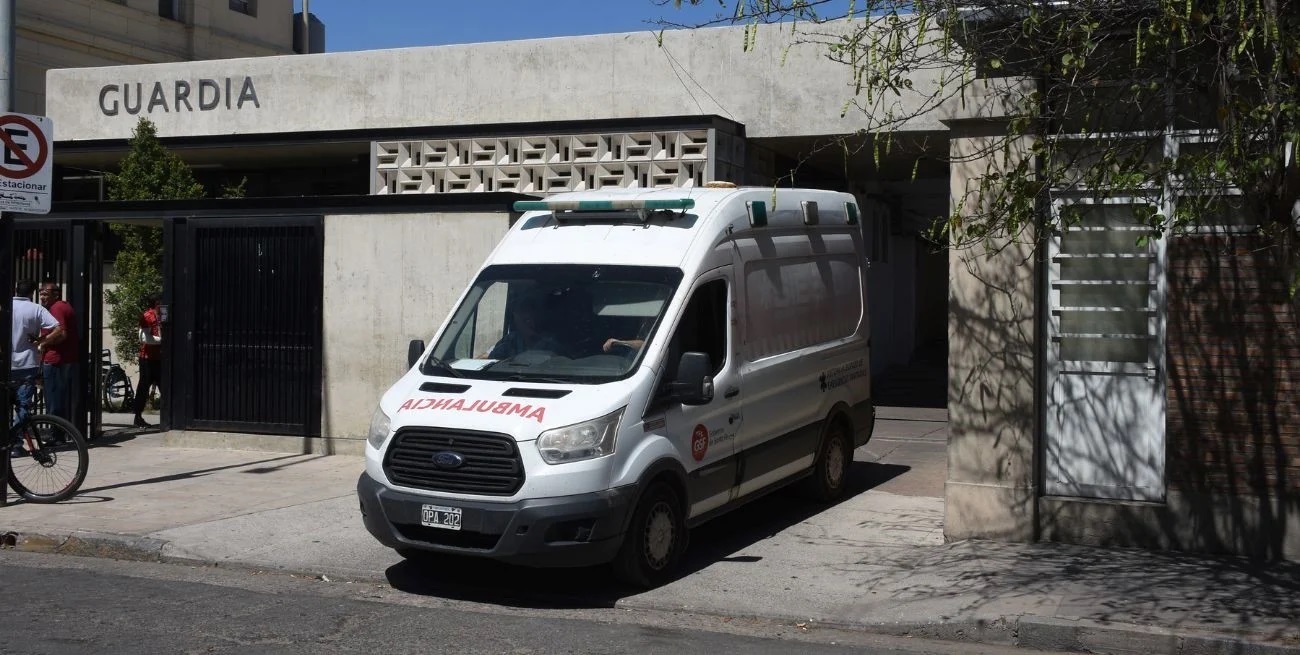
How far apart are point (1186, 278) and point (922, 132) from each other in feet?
22.4

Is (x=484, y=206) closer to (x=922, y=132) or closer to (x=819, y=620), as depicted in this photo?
(x=922, y=132)

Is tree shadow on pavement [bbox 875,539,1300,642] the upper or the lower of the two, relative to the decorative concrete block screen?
lower

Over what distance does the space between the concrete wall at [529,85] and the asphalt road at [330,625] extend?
906 cm

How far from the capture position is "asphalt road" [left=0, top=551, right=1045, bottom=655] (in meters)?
6.91

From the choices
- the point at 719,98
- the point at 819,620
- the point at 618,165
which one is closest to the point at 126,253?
the point at 618,165

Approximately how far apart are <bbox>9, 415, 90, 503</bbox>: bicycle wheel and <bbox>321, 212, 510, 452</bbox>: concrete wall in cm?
303

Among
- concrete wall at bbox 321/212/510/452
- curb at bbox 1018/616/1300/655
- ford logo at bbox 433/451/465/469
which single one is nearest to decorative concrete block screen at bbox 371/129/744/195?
concrete wall at bbox 321/212/510/452

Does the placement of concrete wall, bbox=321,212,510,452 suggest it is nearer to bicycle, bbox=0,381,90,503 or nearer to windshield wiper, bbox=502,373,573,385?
Result: bicycle, bbox=0,381,90,503

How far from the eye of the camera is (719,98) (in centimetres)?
1631

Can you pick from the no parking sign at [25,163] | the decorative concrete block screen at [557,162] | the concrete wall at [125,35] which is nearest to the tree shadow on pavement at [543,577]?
the no parking sign at [25,163]

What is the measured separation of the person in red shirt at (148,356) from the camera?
1580 cm

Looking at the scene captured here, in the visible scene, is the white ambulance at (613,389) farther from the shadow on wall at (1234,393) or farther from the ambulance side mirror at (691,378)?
the shadow on wall at (1234,393)

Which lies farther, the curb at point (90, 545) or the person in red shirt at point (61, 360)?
the person in red shirt at point (61, 360)

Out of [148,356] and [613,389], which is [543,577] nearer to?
[613,389]
